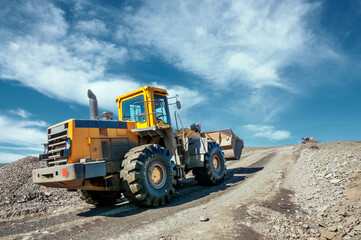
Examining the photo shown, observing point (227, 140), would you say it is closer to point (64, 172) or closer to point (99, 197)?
point (99, 197)

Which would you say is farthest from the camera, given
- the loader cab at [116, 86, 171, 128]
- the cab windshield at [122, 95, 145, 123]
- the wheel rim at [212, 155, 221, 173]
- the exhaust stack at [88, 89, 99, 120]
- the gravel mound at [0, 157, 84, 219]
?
the wheel rim at [212, 155, 221, 173]

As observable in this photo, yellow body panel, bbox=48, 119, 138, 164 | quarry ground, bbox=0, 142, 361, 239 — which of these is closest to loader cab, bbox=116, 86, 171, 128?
yellow body panel, bbox=48, 119, 138, 164

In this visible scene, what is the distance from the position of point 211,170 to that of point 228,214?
14.3ft

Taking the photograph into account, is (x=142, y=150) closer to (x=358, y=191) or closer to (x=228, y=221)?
(x=228, y=221)

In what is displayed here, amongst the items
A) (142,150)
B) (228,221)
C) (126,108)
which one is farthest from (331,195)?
(126,108)

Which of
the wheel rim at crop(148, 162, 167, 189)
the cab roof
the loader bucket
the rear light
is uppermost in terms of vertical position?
the cab roof

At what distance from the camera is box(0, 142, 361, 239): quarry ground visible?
4.85 metres

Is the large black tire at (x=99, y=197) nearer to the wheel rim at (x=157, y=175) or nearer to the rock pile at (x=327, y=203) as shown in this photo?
the wheel rim at (x=157, y=175)

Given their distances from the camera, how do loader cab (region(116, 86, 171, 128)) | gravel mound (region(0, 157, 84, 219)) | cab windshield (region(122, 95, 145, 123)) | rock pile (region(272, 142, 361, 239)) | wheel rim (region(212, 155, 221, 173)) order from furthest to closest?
wheel rim (region(212, 155, 221, 173)) < cab windshield (region(122, 95, 145, 123)) < loader cab (region(116, 86, 171, 128)) < gravel mound (region(0, 157, 84, 219)) < rock pile (region(272, 142, 361, 239))

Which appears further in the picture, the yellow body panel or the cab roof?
the cab roof

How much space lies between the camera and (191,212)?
20.6 feet

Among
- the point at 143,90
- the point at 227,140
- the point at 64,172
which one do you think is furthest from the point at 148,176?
the point at 227,140

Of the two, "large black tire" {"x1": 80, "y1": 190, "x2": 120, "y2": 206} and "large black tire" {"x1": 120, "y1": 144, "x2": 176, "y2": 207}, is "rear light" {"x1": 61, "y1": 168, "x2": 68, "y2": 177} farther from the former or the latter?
"large black tire" {"x1": 80, "y1": 190, "x2": 120, "y2": 206}

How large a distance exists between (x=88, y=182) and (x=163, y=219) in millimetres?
2420
